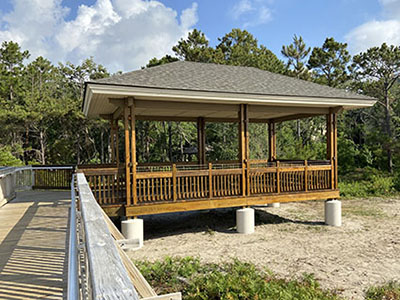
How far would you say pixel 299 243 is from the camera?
795 cm

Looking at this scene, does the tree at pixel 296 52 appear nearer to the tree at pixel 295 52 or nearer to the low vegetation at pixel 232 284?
the tree at pixel 295 52

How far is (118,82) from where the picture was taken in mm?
7383

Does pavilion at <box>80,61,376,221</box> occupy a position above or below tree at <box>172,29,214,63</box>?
below

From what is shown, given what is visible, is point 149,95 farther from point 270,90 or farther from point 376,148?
point 376,148

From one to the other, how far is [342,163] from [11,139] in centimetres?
2474

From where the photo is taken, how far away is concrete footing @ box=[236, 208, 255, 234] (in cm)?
884

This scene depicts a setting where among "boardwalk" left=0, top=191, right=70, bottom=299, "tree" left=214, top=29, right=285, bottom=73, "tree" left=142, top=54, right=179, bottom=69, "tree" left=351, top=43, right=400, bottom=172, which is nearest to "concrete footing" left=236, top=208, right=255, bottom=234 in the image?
"boardwalk" left=0, top=191, right=70, bottom=299

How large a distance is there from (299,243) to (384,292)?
2999 mm

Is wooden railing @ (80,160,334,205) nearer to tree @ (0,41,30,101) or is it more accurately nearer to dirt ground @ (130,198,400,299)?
dirt ground @ (130,198,400,299)

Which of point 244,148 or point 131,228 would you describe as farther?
point 244,148

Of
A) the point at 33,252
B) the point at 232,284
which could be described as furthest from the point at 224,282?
the point at 33,252

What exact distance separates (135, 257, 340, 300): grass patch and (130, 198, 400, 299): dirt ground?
20.8 inches

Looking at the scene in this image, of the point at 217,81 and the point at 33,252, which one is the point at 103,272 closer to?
the point at 33,252

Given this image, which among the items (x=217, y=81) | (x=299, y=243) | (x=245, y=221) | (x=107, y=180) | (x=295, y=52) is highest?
(x=295, y=52)
